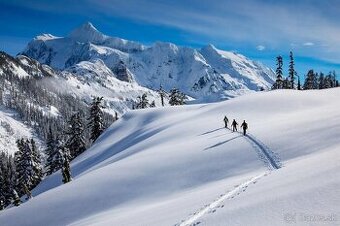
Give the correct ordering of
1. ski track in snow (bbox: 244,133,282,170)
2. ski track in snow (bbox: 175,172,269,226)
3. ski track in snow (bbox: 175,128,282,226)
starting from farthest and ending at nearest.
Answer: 1. ski track in snow (bbox: 244,133,282,170)
2. ski track in snow (bbox: 175,128,282,226)
3. ski track in snow (bbox: 175,172,269,226)

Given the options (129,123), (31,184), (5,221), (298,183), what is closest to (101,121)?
(129,123)

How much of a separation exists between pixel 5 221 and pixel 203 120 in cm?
3599

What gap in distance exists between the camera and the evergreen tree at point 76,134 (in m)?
81.4

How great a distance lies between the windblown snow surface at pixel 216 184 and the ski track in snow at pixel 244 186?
0.07m

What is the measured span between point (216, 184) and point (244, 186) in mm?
4543

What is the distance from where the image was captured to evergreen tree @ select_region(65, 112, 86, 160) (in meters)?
81.4

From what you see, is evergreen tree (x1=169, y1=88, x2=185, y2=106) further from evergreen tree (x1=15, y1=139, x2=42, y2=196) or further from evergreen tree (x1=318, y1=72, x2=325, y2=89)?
evergreen tree (x1=318, y1=72, x2=325, y2=89)

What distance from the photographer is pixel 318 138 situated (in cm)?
3195

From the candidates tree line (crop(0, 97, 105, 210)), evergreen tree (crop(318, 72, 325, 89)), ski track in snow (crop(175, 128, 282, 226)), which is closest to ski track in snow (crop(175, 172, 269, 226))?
ski track in snow (crop(175, 128, 282, 226))

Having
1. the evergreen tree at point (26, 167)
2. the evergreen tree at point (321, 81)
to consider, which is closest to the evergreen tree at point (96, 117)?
the evergreen tree at point (26, 167)

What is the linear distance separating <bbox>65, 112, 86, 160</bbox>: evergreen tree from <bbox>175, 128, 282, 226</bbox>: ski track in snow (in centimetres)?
5201

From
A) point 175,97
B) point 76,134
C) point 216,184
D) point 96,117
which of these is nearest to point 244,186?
point 216,184

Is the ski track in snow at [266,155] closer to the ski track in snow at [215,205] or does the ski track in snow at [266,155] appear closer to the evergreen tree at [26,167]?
the ski track in snow at [215,205]

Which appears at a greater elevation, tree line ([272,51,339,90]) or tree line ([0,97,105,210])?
tree line ([272,51,339,90])
